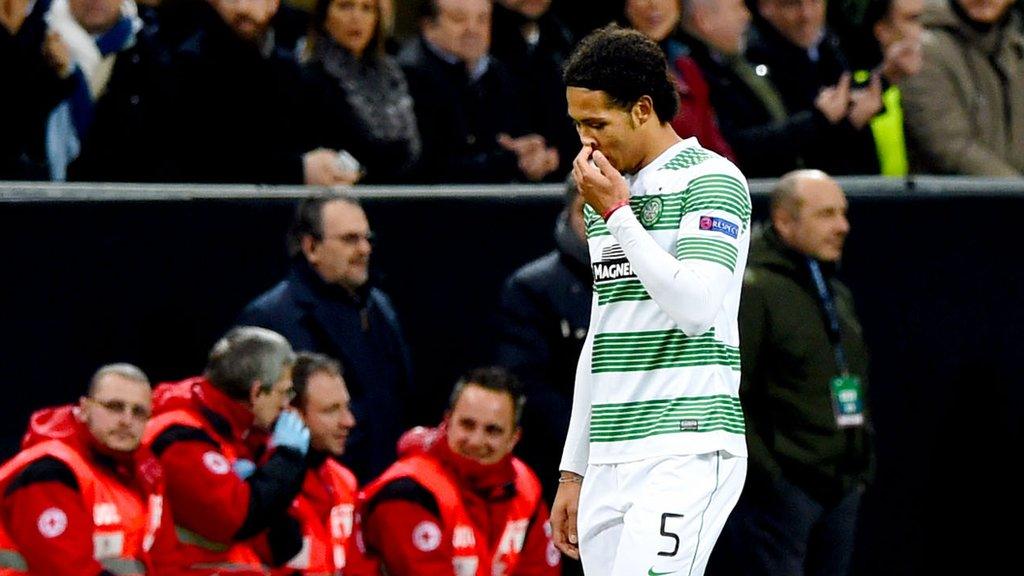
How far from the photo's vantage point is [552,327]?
7344 millimetres

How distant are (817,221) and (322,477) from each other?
6.87 feet

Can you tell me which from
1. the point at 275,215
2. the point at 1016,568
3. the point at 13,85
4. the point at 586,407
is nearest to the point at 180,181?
the point at 275,215

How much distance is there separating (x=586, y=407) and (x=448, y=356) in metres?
3.30

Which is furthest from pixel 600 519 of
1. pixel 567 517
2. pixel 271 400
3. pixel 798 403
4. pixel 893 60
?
pixel 893 60

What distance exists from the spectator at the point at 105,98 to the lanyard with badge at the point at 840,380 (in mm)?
2444

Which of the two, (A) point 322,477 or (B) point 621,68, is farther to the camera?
(A) point 322,477

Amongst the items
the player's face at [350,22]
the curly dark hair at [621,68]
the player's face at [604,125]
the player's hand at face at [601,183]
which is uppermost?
the player's face at [350,22]

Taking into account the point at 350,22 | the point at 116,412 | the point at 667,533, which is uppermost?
the point at 350,22

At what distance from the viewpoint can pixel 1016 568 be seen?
30.3 ft

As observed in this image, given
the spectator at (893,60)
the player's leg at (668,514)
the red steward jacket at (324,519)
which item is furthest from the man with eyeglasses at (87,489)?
the spectator at (893,60)

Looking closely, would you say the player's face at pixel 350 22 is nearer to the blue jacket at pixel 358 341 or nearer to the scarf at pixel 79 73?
the scarf at pixel 79 73

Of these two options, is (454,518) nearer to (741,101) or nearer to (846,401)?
(846,401)

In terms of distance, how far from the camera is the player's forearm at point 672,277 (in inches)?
167

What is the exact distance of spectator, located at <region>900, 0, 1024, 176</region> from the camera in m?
9.35
